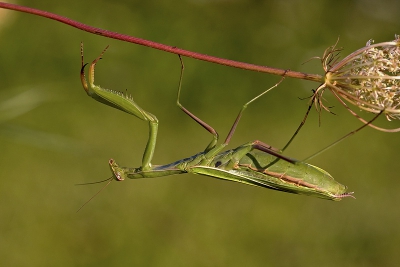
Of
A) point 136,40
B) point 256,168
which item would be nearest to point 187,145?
point 256,168

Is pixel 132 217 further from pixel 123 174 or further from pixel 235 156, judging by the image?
pixel 235 156

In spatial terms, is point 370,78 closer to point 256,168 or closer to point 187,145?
point 256,168

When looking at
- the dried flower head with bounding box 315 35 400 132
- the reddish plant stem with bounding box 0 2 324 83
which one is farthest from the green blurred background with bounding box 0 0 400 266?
the reddish plant stem with bounding box 0 2 324 83

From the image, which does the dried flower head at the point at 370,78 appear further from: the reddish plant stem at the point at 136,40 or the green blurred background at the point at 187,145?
the green blurred background at the point at 187,145

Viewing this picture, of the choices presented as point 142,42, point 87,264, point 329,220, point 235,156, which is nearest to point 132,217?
point 87,264

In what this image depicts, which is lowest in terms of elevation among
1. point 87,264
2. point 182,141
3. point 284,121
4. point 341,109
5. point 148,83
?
point 87,264

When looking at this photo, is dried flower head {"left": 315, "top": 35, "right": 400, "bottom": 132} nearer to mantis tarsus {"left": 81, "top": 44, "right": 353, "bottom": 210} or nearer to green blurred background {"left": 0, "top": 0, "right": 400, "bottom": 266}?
mantis tarsus {"left": 81, "top": 44, "right": 353, "bottom": 210}
